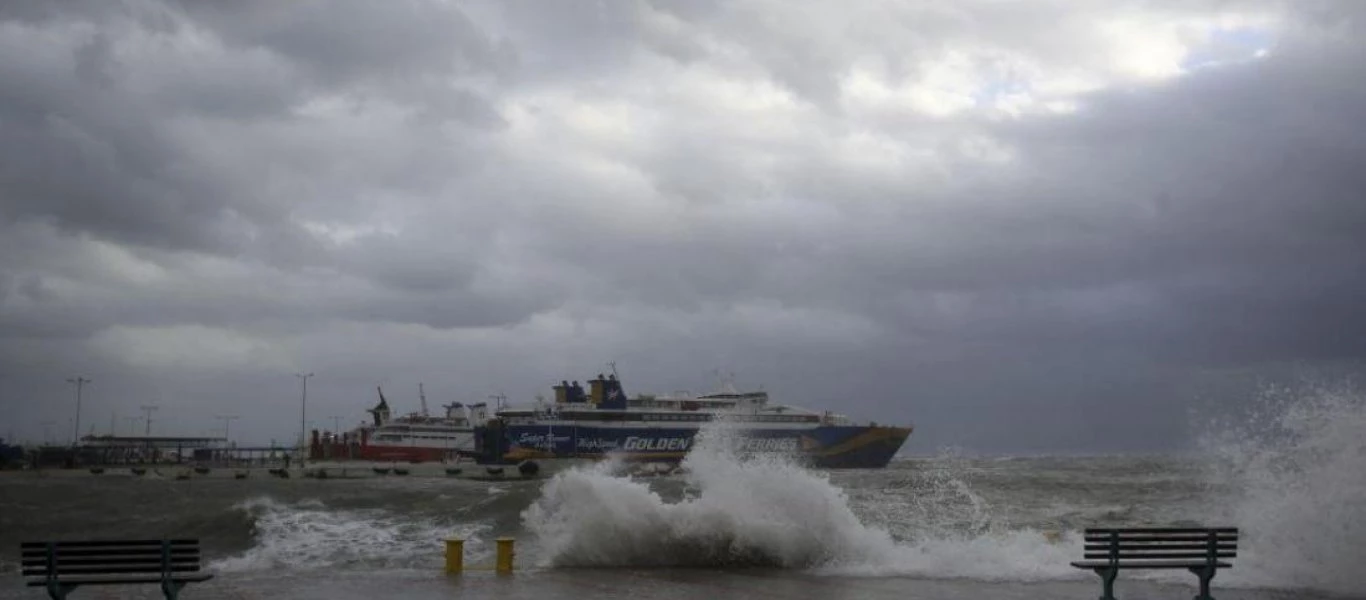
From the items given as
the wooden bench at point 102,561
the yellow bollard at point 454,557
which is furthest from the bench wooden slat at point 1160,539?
the wooden bench at point 102,561

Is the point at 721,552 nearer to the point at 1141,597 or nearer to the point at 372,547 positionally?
the point at 1141,597

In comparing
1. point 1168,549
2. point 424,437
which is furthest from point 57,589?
point 424,437

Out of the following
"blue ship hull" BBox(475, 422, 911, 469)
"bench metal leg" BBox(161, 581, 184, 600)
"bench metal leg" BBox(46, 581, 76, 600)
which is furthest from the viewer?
"blue ship hull" BBox(475, 422, 911, 469)

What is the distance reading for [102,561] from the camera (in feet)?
30.1

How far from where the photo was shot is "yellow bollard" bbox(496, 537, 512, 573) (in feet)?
44.2

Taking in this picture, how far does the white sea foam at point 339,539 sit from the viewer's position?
17344 millimetres

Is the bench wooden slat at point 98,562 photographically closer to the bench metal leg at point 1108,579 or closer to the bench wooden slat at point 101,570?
the bench wooden slat at point 101,570

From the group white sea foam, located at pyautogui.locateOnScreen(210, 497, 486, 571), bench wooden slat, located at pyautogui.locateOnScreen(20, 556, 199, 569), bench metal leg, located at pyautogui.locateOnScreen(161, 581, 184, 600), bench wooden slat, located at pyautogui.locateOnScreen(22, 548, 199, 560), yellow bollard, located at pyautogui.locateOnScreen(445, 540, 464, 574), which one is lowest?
white sea foam, located at pyautogui.locateOnScreen(210, 497, 486, 571)

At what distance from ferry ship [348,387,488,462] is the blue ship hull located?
9.77 m

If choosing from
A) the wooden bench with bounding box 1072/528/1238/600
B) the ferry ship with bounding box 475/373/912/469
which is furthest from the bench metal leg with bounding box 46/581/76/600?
the ferry ship with bounding box 475/373/912/469

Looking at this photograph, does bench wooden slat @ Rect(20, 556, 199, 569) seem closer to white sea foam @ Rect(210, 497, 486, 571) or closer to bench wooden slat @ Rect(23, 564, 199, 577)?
bench wooden slat @ Rect(23, 564, 199, 577)

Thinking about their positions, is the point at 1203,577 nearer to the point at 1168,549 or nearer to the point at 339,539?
the point at 1168,549

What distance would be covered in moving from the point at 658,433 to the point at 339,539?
62.6 meters

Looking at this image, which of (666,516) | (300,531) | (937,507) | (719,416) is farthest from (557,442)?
(666,516)
